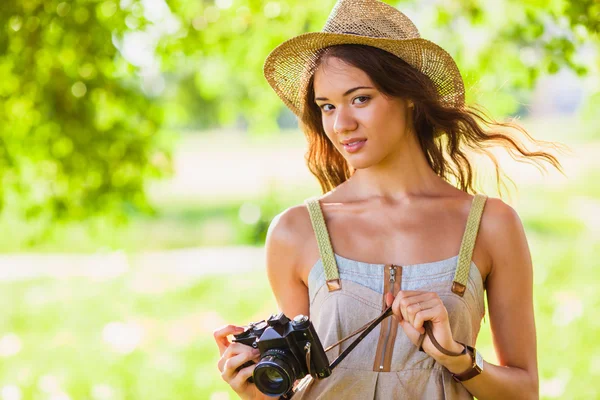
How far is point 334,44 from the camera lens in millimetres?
2465

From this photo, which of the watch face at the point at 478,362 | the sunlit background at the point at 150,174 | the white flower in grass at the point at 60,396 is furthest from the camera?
the white flower in grass at the point at 60,396

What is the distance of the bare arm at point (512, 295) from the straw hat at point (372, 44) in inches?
16.8

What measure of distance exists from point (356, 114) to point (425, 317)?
61cm

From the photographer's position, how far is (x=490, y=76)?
5.90 m

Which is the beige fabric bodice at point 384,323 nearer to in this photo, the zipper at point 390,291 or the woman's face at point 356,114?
the zipper at point 390,291

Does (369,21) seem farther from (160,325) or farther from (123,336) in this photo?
(160,325)

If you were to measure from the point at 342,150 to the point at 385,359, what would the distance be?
0.59m

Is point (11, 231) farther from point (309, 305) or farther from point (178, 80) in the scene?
point (309, 305)

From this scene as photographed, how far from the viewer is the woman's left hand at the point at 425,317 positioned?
2111 mm

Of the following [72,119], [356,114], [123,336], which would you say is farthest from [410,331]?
[123,336]

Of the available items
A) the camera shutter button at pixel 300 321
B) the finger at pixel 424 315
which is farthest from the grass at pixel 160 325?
the finger at pixel 424 315

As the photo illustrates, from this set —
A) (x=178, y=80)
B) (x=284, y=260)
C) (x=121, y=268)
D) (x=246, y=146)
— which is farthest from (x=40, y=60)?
(x=246, y=146)

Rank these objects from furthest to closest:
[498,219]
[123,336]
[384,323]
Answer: [123,336]
[498,219]
[384,323]

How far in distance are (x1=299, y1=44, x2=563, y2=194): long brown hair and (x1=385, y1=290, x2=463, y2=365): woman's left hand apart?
0.61m
